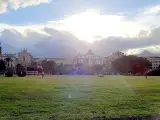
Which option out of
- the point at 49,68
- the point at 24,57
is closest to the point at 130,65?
the point at 49,68

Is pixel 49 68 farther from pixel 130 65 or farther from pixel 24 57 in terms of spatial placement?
pixel 130 65

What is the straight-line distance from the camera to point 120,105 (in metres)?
19.8

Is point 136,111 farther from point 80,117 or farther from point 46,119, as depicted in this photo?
point 46,119

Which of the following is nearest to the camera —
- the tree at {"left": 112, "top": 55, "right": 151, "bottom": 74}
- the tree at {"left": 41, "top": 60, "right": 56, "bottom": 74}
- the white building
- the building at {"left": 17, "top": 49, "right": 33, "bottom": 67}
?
the tree at {"left": 112, "top": 55, "right": 151, "bottom": 74}

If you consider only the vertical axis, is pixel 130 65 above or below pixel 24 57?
below

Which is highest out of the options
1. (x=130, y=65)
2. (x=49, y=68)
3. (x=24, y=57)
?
(x=24, y=57)

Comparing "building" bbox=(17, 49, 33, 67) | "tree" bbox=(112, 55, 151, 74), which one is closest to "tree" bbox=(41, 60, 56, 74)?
"building" bbox=(17, 49, 33, 67)

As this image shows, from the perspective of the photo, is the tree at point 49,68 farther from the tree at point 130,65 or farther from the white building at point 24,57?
the tree at point 130,65

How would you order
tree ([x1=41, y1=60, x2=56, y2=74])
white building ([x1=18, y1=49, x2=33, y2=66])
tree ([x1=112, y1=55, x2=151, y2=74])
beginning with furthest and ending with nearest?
white building ([x1=18, y1=49, x2=33, y2=66]), tree ([x1=41, y1=60, x2=56, y2=74]), tree ([x1=112, y1=55, x2=151, y2=74])

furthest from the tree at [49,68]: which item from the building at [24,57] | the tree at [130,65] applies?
the tree at [130,65]

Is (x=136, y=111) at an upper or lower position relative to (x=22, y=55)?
lower

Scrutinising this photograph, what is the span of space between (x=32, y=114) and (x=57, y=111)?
143 cm

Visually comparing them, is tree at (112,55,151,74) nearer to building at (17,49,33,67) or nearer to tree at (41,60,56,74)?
tree at (41,60,56,74)

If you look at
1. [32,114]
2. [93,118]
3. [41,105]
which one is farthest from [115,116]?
[41,105]
